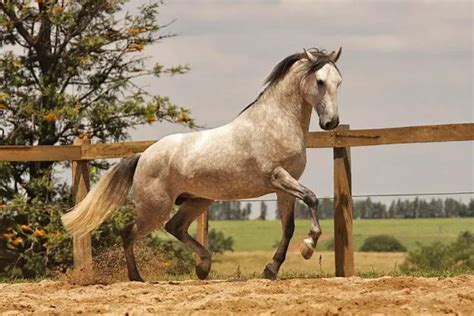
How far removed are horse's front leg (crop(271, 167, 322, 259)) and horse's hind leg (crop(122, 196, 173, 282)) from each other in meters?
1.42

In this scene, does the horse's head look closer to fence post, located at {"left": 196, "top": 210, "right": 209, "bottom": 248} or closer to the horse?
the horse

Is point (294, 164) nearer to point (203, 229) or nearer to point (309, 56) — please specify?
point (309, 56)

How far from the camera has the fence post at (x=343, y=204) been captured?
1004 centimetres

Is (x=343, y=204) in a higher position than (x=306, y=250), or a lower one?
higher

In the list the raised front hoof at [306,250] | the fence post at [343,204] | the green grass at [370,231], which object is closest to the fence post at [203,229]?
the fence post at [343,204]

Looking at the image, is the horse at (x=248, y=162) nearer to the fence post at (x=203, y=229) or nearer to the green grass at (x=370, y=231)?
the fence post at (x=203, y=229)

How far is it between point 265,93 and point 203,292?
224 cm

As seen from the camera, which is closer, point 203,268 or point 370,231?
point 203,268

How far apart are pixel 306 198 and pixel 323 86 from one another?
986mm

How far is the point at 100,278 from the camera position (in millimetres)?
11211

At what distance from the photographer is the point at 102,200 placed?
10234 mm

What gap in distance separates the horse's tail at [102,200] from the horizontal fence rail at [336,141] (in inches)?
32.9

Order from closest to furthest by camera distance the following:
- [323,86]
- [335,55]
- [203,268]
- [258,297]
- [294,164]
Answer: [258,297], [323,86], [294,164], [335,55], [203,268]

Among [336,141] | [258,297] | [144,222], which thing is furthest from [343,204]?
[258,297]
